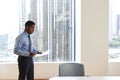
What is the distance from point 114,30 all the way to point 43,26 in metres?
1.82

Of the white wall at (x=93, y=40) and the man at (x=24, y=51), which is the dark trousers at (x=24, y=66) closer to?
the man at (x=24, y=51)

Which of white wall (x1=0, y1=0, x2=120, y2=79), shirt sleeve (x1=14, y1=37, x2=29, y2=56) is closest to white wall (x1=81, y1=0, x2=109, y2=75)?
white wall (x1=0, y1=0, x2=120, y2=79)

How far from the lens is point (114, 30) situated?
5.79m

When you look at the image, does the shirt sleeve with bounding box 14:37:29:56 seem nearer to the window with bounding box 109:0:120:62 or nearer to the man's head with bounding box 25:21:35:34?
the man's head with bounding box 25:21:35:34

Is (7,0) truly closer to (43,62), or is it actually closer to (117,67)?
(43,62)

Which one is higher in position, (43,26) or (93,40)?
(43,26)

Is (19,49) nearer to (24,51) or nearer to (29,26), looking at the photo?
(24,51)

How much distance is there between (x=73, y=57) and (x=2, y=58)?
1751 mm

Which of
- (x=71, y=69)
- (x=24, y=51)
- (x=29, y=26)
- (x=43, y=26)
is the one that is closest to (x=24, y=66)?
(x=24, y=51)

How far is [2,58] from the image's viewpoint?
5512 mm

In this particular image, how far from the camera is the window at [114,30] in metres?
5.72

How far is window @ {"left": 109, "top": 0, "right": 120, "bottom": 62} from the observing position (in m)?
5.72

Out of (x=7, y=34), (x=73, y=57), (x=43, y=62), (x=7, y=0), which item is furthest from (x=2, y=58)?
(x=73, y=57)

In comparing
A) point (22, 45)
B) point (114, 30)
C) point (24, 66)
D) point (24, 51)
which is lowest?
point (24, 66)
